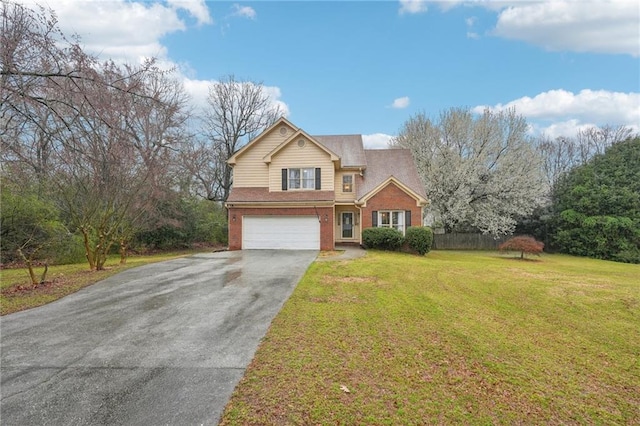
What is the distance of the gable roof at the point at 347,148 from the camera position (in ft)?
74.4

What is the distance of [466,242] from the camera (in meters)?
27.1

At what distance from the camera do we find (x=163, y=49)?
9336mm

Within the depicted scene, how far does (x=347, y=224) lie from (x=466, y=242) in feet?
35.6

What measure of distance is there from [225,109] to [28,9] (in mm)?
29255

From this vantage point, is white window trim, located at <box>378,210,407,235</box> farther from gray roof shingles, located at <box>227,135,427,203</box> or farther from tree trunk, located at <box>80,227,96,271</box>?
tree trunk, located at <box>80,227,96,271</box>

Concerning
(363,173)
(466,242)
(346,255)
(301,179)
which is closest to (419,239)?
(346,255)

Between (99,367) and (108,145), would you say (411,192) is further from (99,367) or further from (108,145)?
(99,367)

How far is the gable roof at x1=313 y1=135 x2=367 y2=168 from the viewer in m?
22.7

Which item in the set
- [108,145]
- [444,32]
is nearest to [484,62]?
[444,32]

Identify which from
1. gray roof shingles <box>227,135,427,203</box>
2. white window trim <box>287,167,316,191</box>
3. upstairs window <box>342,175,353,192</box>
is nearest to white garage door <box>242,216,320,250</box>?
gray roof shingles <box>227,135,427,203</box>

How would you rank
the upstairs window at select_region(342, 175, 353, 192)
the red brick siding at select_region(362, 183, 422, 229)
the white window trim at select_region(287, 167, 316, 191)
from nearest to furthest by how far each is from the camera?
the white window trim at select_region(287, 167, 316, 191) → the red brick siding at select_region(362, 183, 422, 229) → the upstairs window at select_region(342, 175, 353, 192)

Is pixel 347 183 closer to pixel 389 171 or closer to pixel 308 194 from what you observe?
pixel 389 171

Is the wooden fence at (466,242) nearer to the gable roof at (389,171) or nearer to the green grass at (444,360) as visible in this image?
the gable roof at (389,171)

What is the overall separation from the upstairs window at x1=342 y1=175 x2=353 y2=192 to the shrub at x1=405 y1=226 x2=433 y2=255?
4.86m
